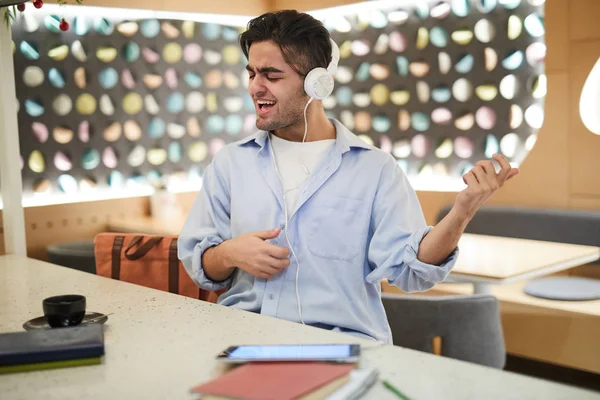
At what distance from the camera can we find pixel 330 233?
2008 millimetres

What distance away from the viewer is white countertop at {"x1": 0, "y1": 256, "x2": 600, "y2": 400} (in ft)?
3.78

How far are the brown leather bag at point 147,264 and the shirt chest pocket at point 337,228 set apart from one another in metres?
0.47

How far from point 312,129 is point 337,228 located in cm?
35

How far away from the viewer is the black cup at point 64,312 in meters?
1.48

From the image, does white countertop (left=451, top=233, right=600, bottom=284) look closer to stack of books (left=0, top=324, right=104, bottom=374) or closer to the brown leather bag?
the brown leather bag

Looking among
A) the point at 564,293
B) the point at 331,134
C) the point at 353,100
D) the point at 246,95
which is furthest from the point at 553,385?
the point at 246,95

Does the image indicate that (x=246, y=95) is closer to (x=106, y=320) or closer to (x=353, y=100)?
(x=353, y=100)

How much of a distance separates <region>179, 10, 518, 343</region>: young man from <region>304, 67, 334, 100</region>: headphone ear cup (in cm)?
4

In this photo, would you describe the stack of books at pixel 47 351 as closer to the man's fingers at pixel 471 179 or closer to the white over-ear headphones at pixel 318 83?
the man's fingers at pixel 471 179

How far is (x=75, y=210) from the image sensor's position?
15.6 feet

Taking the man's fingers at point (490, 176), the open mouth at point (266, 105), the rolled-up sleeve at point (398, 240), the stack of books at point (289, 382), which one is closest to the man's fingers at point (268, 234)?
the rolled-up sleeve at point (398, 240)

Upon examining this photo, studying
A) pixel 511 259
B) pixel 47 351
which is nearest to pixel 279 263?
pixel 47 351

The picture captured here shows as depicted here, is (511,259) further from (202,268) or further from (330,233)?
(202,268)

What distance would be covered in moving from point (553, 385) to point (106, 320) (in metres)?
0.97
